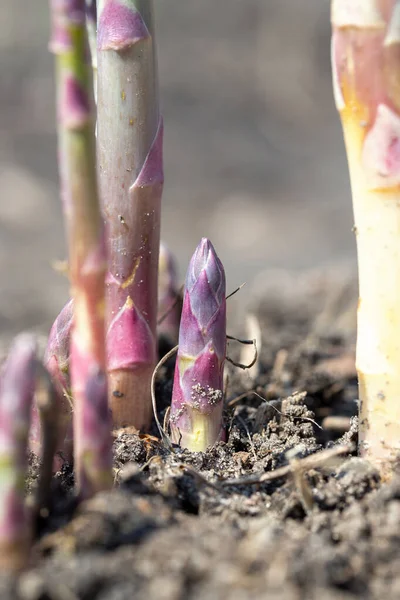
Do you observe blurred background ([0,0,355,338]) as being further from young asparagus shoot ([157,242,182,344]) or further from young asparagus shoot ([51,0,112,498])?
young asparagus shoot ([51,0,112,498])

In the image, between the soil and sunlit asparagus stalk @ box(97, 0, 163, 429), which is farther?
sunlit asparagus stalk @ box(97, 0, 163, 429)

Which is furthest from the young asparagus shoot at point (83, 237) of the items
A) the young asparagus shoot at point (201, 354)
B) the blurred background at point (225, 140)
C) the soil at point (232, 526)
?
the blurred background at point (225, 140)

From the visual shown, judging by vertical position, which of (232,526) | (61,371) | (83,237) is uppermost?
(83,237)

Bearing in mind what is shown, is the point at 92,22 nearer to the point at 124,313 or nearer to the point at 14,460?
the point at 124,313

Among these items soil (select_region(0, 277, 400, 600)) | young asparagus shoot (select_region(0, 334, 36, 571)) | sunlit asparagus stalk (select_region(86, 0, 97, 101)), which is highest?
sunlit asparagus stalk (select_region(86, 0, 97, 101))

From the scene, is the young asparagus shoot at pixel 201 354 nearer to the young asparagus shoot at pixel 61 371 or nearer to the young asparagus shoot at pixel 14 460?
the young asparagus shoot at pixel 61 371

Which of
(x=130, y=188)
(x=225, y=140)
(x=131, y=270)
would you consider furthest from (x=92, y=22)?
(x=225, y=140)

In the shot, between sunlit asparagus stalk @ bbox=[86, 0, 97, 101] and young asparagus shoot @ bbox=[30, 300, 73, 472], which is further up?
sunlit asparagus stalk @ bbox=[86, 0, 97, 101]

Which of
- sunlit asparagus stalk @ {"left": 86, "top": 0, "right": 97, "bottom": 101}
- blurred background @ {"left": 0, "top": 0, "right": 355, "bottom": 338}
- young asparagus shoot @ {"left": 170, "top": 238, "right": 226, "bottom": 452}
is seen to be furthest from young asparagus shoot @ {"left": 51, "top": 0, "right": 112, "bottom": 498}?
blurred background @ {"left": 0, "top": 0, "right": 355, "bottom": 338}
